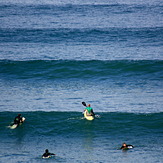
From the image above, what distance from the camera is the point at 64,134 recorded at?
1086 inches

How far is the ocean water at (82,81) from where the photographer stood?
83.7 ft

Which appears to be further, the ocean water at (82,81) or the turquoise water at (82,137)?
the ocean water at (82,81)

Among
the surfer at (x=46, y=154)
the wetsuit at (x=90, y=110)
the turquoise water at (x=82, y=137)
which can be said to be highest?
the wetsuit at (x=90, y=110)

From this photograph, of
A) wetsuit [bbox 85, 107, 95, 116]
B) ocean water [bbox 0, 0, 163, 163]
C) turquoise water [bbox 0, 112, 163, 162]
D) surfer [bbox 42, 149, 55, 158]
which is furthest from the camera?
wetsuit [bbox 85, 107, 95, 116]

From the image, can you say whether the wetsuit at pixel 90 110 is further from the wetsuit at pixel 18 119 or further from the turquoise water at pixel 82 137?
the wetsuit at pixel 18 119

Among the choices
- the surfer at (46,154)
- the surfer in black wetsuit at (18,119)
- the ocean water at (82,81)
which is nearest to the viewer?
the surfer at (46,154)

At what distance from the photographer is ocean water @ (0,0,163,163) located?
25.5m

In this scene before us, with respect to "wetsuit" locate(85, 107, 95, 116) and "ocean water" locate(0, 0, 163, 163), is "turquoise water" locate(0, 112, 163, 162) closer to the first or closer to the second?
"ocean water" locate(0, 0, 163, 163)

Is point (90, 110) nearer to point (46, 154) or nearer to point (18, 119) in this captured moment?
point (18, 119)

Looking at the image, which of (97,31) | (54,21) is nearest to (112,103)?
(97,31)

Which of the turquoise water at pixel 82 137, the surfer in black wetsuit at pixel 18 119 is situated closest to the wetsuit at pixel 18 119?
the surfer in black wetsuit at pixel 18 119

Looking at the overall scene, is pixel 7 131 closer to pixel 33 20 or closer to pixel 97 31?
pixel 97 31

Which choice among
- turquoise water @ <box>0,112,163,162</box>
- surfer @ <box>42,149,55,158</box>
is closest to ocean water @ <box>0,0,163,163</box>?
turquoise water @ <box>0,112,163,162</box>

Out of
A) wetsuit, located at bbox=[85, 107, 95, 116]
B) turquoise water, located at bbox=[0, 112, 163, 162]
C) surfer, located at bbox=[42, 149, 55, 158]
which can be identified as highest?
wetsuit, located at bbox=[85, 107, 95, 116]
